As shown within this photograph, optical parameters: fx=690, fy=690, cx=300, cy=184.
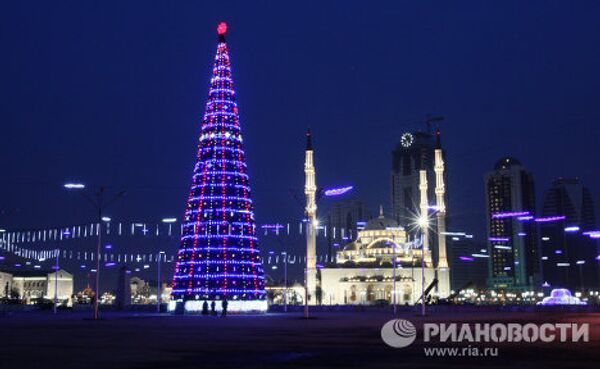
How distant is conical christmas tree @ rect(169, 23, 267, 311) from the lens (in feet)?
177

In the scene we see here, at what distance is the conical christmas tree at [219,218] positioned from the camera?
177 ft

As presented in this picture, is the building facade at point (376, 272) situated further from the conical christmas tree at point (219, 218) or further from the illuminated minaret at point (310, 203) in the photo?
the conical christmas tree at point (219, 218)

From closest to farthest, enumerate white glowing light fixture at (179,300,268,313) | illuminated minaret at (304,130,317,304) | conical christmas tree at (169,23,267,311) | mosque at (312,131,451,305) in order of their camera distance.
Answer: conical christmas tree at (169,23,267,311)
white glowing light fixture at (179,300,268,313)
illuminated minaret at (304,130,317,304)
mosque at (312,131,451,305)

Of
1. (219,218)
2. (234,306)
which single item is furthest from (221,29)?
(234,306)

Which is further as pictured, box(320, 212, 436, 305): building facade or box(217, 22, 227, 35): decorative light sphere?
box(320, 212, 436, 305): building facade

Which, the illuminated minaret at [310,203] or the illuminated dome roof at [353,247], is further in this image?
the illuminated dome roof at [353,247]

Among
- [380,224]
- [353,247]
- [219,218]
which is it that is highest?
[380,224]

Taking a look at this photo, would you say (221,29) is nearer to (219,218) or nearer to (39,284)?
(219,218)

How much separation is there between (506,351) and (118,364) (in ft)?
32.3

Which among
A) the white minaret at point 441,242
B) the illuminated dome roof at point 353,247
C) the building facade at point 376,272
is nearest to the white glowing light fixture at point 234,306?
the building facade at point 376,272

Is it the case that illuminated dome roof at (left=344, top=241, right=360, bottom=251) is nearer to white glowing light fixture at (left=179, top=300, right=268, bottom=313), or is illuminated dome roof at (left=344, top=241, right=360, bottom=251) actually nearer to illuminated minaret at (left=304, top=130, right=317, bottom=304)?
illuminated minaret at (left=304, top=130, right=317, bottom=304)

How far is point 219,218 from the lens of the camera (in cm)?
5353

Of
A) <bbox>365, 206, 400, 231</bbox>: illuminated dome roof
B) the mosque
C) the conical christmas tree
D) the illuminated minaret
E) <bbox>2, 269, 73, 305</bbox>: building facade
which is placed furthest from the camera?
<bbox>2, 269, 73, 305</bbox>: building facade

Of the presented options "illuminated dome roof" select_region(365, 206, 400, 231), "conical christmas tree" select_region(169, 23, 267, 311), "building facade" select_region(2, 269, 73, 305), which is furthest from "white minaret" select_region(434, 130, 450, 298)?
"building facade" select_region(2, 269, 73, 305)
